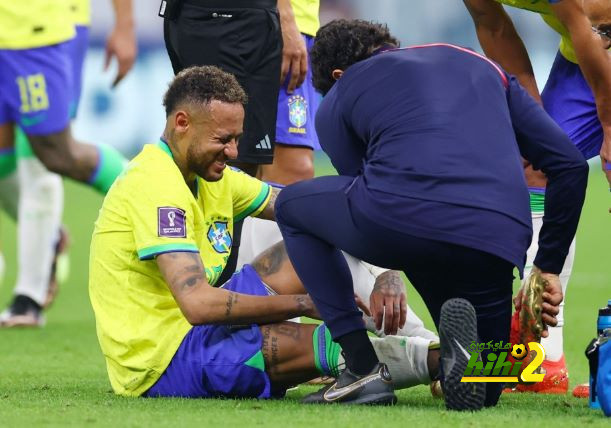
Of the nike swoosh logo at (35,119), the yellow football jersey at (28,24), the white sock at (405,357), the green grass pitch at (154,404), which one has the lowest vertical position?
the green grass pitch at (154,404)

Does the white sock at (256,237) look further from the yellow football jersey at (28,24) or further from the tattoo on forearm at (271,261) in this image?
the yellow football jersey at (28,24)

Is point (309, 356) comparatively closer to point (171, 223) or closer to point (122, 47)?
point (171, 223)

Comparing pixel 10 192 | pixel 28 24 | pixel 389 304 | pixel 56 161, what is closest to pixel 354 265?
pixel 389 304

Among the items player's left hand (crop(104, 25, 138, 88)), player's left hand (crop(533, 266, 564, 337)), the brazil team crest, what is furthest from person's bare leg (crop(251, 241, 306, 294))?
player's left hand (crop(104, 25, 138, 88))

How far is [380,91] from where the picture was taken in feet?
13.8

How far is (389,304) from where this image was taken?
4.45 m

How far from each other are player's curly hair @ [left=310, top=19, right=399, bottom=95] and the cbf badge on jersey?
672 mm

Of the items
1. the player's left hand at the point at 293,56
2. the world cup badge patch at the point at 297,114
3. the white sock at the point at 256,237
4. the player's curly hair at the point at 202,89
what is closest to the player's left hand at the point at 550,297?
the player's curly hair at the point at 202,89

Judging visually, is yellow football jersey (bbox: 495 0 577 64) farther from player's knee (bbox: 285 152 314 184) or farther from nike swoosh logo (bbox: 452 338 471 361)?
nike swoosh logo (bbox: 452 338 471 361)

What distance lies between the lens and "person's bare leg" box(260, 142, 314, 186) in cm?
623

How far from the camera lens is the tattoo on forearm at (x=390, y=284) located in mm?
4473

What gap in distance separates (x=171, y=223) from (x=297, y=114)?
2.04 m

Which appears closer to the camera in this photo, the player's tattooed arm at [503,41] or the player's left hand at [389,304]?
the player's left hand at [389,304]

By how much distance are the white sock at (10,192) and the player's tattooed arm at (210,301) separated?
132 inches
